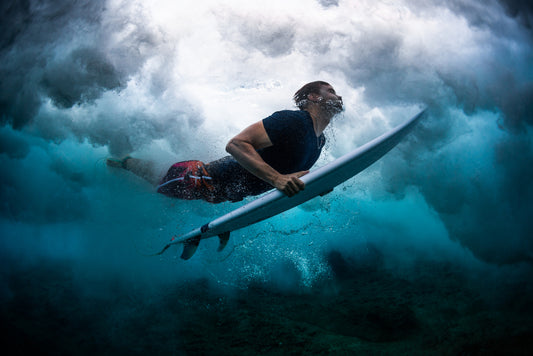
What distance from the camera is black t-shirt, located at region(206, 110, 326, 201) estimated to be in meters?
1.21

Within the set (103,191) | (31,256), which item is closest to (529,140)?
(103,191)

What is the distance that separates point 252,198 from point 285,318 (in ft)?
10.1

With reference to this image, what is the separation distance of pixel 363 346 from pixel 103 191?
731 cm

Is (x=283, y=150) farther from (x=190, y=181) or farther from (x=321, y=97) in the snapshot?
(x=190, y=181)

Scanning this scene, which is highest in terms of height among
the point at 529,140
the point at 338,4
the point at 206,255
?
the point at 338,4

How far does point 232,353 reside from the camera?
4.62 meters

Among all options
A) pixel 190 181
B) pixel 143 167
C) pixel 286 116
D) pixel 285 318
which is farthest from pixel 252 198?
pixel 285 318

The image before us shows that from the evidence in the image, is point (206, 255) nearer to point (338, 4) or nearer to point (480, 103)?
point (338, 4)

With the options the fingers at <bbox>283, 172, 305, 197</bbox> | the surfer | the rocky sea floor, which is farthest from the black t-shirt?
the rocky sea floor

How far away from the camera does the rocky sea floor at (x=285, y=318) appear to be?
4.62 metres

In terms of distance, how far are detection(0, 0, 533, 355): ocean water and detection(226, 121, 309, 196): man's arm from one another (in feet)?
6.01

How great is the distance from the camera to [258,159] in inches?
40.2

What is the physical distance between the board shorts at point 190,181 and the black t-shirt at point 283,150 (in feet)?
0.27

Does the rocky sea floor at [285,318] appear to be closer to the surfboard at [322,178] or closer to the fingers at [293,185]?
the surfboard at [322,178]
